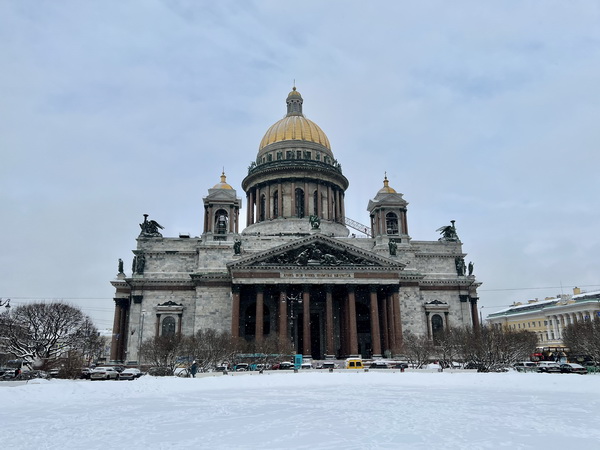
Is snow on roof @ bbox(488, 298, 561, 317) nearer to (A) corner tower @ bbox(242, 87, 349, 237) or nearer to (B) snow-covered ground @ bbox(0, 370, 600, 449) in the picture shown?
(A) corner tower @ bbox(242, 87, 349, 237)

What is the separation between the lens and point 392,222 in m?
59.0

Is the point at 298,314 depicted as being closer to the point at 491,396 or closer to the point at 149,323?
the point at 149,323

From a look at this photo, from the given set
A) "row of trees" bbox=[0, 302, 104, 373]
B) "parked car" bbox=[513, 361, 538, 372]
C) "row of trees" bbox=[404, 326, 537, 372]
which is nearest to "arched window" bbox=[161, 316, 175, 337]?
"row of trees" bbox=[0, 302, 104, 373]

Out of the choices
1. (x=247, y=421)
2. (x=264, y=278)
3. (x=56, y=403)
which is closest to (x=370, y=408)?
(x=247, y=421)

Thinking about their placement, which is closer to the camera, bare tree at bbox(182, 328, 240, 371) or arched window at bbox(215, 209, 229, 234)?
bare tree at bbox(182, 328, 240, 371)

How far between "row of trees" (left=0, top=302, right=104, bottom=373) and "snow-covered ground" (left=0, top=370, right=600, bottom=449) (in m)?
17.4

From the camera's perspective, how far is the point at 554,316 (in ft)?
299

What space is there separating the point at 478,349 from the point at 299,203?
33.4 meters

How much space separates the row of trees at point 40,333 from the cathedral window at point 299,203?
2767cm

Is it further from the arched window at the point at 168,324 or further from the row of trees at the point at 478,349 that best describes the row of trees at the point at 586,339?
the arched window at the point at 168,324

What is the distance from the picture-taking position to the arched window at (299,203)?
62.6 metres

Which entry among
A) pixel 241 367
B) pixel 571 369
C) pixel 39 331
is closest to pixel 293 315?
pixel 241 367

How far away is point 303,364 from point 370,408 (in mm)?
23267

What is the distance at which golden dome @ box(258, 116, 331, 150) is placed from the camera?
6700 centimetres
